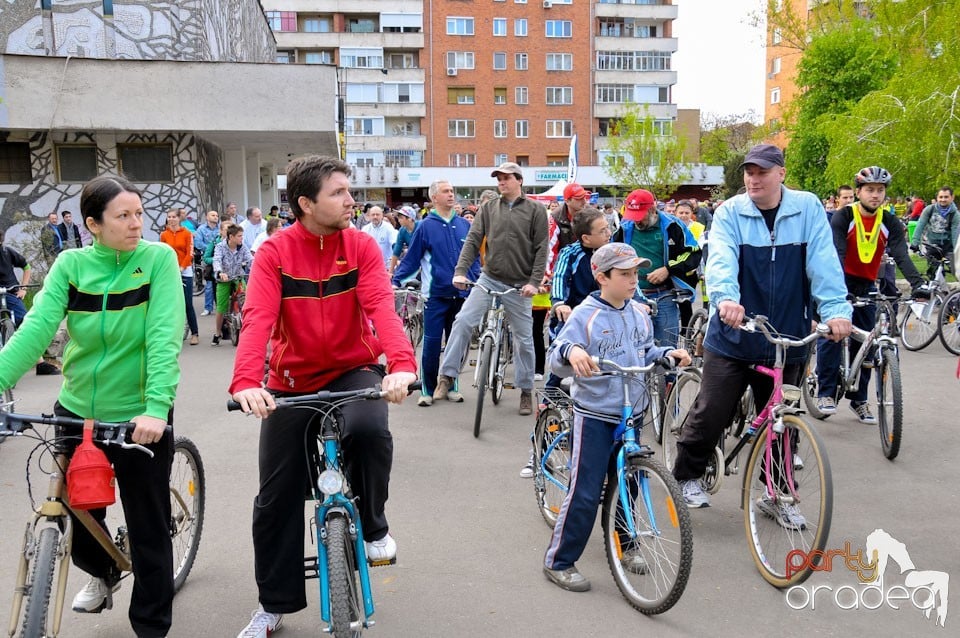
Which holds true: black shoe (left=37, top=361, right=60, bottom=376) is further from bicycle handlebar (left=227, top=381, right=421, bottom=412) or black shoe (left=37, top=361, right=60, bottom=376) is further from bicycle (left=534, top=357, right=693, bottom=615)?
bicycle (left=534, top=357, right=693, bottom=615)

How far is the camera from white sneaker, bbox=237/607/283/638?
12.0ft

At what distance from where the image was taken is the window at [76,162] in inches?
890

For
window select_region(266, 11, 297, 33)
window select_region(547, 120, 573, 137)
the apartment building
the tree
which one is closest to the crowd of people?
the tree

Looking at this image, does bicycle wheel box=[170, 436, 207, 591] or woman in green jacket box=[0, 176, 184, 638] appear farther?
bicycle wheel box=[170, 436, 207, 591]

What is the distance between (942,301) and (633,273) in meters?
8.69

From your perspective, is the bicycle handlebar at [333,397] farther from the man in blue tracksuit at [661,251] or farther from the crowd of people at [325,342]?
the man in blue tracksuit at [661,251]

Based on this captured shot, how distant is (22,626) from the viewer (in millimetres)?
3105

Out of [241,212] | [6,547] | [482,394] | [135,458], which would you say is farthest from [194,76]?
[135,458]

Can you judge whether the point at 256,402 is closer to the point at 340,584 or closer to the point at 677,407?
the point at 340,584

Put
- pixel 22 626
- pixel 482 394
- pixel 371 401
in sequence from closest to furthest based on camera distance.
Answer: pixel 22 626 → pixel 371 401 → pixel 482 394

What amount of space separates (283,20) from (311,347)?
69.5m

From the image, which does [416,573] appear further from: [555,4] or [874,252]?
[555,4]

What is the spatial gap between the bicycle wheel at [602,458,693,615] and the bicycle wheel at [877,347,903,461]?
10.6 ft

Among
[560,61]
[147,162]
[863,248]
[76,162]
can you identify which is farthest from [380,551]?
[560,61]
